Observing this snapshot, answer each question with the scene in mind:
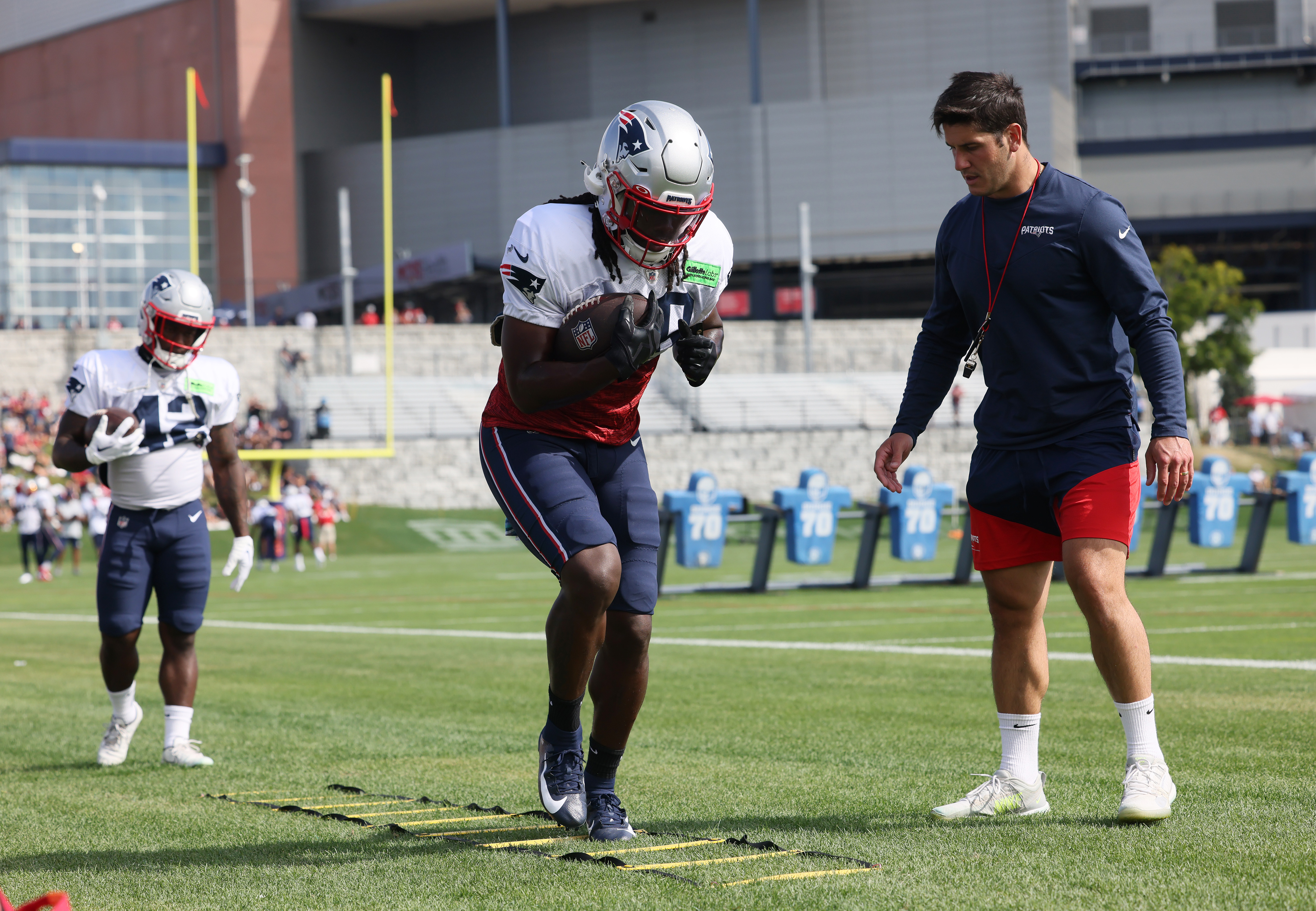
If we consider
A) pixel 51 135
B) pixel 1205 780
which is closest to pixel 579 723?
pixel 1205 780

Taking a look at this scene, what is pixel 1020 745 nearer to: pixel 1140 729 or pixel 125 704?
pixel 1140 729

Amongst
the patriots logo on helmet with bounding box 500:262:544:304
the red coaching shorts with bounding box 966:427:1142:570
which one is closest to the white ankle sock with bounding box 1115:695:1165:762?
the red coaching shorts with bounding box 966:427:1142:570

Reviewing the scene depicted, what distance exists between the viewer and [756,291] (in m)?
59.1

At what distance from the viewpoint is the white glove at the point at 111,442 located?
22.2 ft

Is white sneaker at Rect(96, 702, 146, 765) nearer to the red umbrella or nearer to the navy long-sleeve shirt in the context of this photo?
the navy long-sleeve shirt

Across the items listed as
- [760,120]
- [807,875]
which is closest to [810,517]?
[807,875]

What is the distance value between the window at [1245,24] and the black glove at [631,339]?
70280mm

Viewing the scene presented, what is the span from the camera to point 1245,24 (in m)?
67.8

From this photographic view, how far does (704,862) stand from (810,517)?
15.3 meters

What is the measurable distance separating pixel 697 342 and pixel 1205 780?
2502 mm

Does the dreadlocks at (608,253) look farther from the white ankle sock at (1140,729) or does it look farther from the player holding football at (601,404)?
the white ankle sock at (1140,729)

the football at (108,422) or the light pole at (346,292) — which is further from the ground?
the light pole at (346,292)

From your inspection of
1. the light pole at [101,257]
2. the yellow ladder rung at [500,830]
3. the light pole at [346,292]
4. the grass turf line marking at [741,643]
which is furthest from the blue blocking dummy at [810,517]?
the light pole at [101,257]

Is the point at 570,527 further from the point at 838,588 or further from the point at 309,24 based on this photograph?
the point at 309,24
